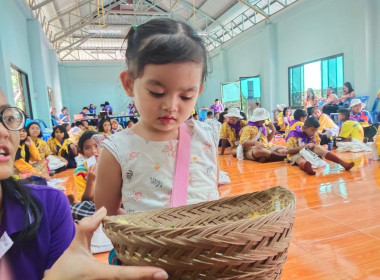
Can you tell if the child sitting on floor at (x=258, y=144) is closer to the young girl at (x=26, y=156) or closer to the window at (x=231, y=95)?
the young girl at (x=26, y=156)

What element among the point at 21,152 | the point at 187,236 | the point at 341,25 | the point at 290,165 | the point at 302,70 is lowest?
the point at 290,165

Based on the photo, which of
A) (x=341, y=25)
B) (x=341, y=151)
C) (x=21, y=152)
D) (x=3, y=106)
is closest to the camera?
(x=3, y=106)

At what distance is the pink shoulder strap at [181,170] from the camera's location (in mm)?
745

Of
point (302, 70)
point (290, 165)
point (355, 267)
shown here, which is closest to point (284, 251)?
point (355, 267)

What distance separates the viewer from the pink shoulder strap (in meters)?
0.74

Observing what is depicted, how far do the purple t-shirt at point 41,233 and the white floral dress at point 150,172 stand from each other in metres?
0.16

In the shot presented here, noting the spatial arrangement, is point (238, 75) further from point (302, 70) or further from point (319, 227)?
point (319, 227)

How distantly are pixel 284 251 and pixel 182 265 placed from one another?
18cm

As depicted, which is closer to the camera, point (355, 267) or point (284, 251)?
point (284, 251)

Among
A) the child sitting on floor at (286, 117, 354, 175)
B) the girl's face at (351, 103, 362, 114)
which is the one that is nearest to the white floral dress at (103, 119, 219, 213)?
the child sitting on floor at (286, 117, 354, 175)

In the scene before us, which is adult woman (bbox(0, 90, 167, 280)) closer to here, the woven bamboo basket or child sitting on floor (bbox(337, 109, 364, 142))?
the woven bamboo basket

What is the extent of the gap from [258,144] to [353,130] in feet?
5.37

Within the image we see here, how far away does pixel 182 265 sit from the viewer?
42 cm

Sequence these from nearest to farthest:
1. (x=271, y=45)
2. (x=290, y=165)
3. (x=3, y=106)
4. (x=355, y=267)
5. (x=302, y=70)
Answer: (x=3, y=106), (x=355, y=267), (x=290, y=165), (x=302, y=70), (x=271, y=45)
